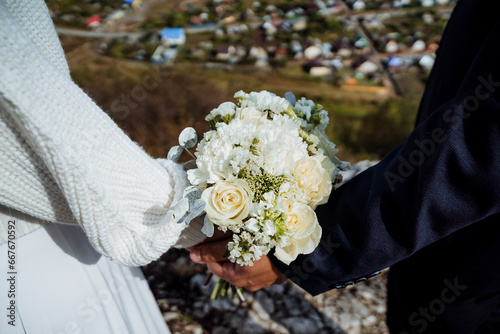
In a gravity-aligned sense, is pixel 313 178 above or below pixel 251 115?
below

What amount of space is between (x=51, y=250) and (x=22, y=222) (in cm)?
11

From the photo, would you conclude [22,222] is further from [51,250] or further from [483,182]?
[483,182]

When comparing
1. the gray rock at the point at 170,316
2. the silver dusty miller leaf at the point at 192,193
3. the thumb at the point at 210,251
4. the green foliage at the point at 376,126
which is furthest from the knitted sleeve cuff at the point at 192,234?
the green foliage at the point at 376,126

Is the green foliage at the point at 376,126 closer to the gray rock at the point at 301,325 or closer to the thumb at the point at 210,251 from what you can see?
the gray rock at the point at 301,325

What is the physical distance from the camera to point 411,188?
3.17 ft

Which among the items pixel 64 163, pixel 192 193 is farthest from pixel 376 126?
pixel 64 163

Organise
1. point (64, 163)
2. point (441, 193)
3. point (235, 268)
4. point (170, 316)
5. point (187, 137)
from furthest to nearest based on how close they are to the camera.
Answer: point (170, 316) → point (235, 268) → point (187, 137) → point (441, 193) → point (64, 163)

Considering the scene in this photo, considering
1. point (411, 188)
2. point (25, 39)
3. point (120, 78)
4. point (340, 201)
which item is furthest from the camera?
point (120, 78)

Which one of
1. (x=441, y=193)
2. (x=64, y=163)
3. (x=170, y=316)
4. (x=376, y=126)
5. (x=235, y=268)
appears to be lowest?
(x=376, y=126)

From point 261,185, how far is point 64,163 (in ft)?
1.57

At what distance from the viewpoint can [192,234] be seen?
119cm

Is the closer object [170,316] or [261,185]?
[261,185]

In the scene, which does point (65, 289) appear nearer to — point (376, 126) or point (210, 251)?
point (210, 251)

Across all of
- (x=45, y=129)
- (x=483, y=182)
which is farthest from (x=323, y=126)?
(x=45, y=129)
